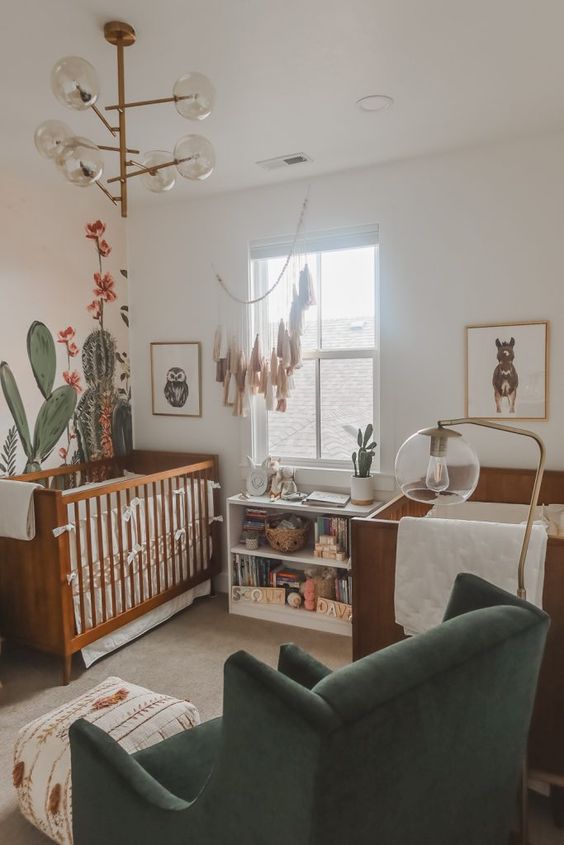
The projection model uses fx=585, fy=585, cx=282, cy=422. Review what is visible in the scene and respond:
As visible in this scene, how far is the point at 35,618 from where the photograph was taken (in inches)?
108

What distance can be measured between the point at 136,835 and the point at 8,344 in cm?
265

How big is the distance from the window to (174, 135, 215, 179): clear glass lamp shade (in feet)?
5.32

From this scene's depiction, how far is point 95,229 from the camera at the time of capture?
12.2 ft

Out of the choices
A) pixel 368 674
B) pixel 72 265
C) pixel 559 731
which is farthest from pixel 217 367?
pixel 368 674

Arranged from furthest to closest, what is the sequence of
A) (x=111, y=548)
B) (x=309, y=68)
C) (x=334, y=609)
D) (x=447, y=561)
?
(x=334, y=609) < (x=111, y=548) < (x=309, y=68) < (x=447, y=561)

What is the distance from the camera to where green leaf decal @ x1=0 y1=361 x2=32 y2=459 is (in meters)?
3.16

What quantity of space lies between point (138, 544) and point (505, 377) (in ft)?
6.78

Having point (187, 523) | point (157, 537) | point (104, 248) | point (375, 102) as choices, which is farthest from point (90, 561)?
point (375, 102)

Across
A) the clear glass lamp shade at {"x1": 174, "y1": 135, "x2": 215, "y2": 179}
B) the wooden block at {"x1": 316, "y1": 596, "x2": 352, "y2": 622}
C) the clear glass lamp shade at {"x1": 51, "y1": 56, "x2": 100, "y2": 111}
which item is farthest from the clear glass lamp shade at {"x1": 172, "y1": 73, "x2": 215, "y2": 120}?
the wooden block at {"x1": 316, "y1": 596, "x2": 352, "y2": 622}

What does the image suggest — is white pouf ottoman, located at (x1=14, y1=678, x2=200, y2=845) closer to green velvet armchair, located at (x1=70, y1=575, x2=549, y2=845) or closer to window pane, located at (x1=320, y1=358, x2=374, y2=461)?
green velvet armchair, located at (x1=70, y1=575, x2=549, y2=845)

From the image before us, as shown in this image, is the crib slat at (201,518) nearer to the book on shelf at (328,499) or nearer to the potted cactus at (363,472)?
the book on shelf at (328,499)

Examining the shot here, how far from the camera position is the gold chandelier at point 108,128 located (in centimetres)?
157

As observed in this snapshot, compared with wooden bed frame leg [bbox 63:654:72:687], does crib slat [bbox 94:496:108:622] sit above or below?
Result: above

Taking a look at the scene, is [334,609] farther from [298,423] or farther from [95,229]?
[95,229]
